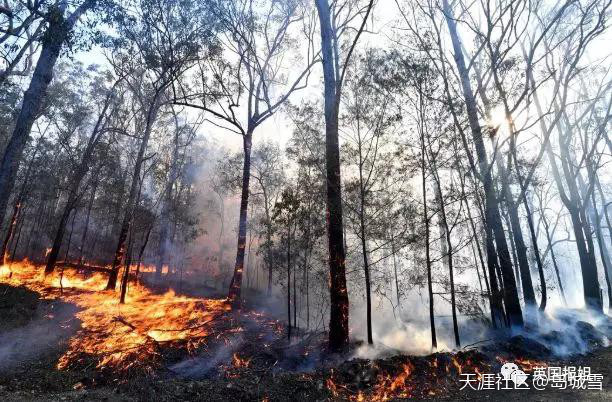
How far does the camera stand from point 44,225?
1296 inches

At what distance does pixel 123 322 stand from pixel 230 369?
17.8 feet

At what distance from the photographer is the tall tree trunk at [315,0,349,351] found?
9.77 meters

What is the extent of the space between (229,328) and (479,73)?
18.5 meters

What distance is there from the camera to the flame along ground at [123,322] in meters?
8.48

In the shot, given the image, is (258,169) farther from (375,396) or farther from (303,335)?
(375,396)

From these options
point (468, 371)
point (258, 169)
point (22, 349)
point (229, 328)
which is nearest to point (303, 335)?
point (229, 328)

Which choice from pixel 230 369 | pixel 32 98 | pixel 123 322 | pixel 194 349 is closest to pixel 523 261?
pixel 230 369

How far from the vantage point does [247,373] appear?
8109 millimetres

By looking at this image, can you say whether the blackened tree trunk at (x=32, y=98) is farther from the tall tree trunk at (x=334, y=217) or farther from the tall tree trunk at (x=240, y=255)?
the tall tree trunk at (x=240, y=255)

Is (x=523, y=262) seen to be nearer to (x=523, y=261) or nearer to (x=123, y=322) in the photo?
(x=523, y=261)

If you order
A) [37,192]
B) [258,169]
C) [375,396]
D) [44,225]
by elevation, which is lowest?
[375,396]

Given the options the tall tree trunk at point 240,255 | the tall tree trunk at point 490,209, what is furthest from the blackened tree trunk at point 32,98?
the tall tree trunk at point 490,209

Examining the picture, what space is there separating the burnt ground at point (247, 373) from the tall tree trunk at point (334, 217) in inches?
34.8

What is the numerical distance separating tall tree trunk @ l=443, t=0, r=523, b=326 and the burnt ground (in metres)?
2.36
